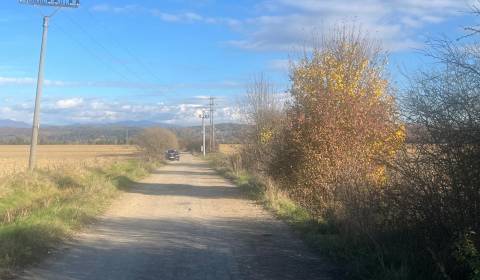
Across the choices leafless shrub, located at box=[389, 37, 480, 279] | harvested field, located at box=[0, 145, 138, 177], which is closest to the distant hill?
harvested field, located at box=[0, 145, 138, 177]

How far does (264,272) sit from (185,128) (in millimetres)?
153216

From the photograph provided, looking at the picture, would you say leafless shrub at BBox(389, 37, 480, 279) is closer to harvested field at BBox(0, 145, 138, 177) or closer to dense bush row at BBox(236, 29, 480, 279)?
dense bush row at BBox(236, 29, 480, 279)

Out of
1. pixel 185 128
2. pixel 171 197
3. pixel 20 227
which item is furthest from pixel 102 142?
pixel 20 227

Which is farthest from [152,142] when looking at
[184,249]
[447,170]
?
[447,170]

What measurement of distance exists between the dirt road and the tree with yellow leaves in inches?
62.1

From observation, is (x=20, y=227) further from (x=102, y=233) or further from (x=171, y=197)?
(x=171, y=197)

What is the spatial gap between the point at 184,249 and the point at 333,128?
21.8 ft

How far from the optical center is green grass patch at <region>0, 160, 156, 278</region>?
905 cm

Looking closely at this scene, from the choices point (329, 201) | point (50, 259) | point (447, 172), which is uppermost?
point (447, 172)

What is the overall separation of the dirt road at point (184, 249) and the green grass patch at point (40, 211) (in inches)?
14.8

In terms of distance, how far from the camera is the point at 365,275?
774cm

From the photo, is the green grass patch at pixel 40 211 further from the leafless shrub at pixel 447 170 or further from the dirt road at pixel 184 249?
the leafless shrub at pixel 447 170

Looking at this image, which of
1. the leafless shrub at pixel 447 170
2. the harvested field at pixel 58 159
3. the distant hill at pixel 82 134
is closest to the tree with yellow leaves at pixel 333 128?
the leafless shrub at pixel 447 170

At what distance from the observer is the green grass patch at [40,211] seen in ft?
29.7
